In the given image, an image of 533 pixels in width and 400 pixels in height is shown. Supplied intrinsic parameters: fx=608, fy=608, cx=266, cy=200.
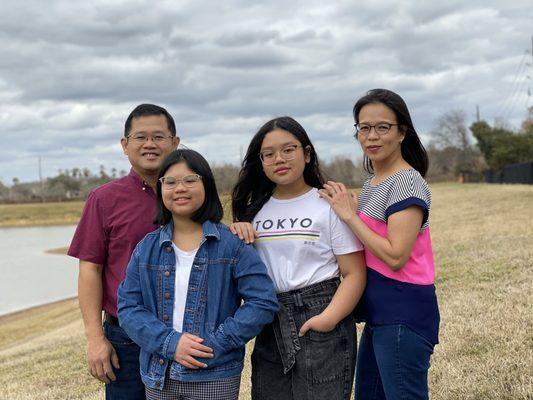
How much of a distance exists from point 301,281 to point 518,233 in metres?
10.8

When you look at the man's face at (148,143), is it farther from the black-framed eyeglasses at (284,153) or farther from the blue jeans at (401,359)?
the blue jeans at (401,359)

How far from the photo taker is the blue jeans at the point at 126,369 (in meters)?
3.31

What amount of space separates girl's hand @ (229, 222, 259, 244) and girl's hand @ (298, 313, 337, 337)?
0.47 m

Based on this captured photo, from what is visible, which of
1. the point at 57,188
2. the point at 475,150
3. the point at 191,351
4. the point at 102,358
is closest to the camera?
the point at 191,351

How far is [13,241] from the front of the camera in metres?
45.7

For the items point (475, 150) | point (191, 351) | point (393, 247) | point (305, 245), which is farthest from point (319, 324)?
point (475, 150)

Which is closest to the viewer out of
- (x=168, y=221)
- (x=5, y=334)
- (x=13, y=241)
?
(x=168, y=221)

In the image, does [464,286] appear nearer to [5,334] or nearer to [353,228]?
[353,228]

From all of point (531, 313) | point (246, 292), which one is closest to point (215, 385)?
point (246, 292)

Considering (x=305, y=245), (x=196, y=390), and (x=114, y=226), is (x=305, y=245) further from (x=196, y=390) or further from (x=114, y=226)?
(x=114, y=226)

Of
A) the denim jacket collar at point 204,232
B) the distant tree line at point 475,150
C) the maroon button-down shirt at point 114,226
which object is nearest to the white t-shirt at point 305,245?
the denim jacket collar at point 204,232

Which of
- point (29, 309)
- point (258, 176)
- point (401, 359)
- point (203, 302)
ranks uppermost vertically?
point (258, 176)

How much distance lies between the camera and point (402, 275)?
286cm

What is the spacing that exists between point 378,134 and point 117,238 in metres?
1.47
